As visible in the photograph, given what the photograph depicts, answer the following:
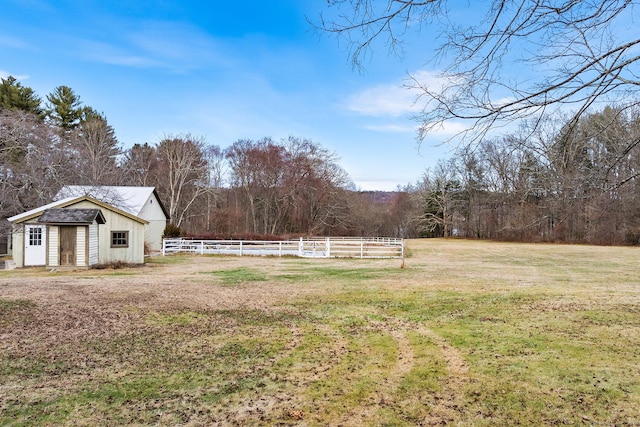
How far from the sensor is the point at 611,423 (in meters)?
3.41

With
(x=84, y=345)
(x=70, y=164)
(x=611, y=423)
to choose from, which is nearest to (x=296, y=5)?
(x=611, y=423)

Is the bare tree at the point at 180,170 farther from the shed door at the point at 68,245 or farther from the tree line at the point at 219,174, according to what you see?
the shed door at the point at 68,245

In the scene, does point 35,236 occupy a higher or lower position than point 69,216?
lower

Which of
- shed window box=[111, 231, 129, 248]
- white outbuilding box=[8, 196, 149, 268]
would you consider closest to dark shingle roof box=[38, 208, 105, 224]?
white outbuilding box=[8, 196, 149, 268]

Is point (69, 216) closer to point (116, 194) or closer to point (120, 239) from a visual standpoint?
point (120, 239)

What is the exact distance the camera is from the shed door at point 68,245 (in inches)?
663

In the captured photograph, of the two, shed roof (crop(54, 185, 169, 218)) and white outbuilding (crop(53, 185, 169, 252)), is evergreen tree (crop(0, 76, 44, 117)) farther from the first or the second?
white outbuilding (crop(53, 185, 169, 252))

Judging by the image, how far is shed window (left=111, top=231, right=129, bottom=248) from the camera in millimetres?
18562

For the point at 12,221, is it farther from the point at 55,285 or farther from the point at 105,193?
the point at 55,285

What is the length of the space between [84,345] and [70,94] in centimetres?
4606

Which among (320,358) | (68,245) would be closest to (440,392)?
(320,358)

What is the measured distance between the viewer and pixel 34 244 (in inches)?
723

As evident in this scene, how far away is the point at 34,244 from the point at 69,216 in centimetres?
356

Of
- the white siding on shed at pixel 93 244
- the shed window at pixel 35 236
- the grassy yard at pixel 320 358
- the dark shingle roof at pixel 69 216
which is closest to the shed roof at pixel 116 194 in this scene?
the shed window at pixel 35 236
